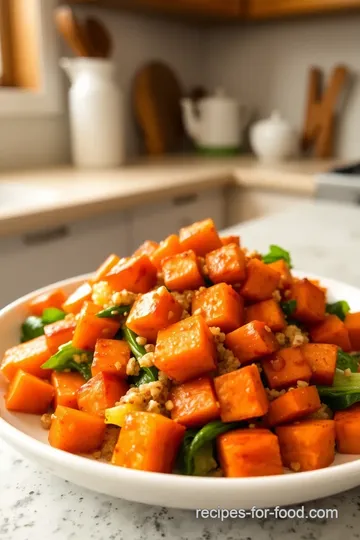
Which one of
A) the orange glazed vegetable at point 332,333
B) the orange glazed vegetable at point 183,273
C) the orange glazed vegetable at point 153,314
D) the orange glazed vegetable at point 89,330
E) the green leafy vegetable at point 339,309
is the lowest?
the green leafy vegetable at point 339,309

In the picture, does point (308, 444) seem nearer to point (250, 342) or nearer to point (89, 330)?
point (250, 342)

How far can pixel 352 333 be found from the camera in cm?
77

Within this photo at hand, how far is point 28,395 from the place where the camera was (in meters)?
0.63

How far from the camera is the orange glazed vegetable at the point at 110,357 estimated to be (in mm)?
640

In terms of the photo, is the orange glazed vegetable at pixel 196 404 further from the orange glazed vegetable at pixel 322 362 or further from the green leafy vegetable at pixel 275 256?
the green leafy vegetable at pixel 275 256

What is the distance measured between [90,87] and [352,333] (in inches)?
77.5

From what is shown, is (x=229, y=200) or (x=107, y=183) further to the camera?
(x=229, y=200)

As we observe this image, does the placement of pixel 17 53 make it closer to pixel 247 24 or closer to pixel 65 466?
pixel 247 24

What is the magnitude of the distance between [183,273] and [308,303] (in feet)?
0.56

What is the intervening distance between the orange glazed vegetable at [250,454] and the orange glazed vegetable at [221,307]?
0.14 metres

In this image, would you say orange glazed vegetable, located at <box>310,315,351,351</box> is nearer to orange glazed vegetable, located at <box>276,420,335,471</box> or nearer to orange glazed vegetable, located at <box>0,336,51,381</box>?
orange glazed vegetable, located at <box>276,420,335,471</box>

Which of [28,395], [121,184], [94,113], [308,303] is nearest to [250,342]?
[308,303]

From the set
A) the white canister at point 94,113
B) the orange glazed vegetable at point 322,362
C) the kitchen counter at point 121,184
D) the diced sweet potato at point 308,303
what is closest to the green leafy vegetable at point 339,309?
the diced sweet potato at point 308,303

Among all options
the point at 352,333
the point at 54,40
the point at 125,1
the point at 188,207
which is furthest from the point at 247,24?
the point at 352,333
